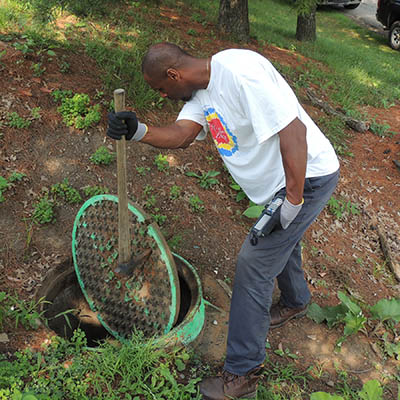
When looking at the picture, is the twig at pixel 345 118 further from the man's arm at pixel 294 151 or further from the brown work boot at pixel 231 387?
the brown work boot at pixel 231 387

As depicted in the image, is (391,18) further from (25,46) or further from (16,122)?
(16,122)

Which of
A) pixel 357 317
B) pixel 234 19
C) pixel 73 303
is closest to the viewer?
pixel 357 317

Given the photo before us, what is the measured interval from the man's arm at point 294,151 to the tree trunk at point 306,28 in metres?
7.63

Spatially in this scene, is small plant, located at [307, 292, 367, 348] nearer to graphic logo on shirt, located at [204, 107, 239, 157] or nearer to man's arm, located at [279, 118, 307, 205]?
man's arm, located at [279, 118, 307, 205]

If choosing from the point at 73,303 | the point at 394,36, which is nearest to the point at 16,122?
the point at 73,303

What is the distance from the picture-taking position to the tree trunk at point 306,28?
8586 mm

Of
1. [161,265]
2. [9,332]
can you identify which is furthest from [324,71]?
[9,332]

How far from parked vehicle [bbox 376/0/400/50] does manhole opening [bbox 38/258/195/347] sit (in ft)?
37.8

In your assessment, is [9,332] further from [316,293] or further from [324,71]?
[324,71]

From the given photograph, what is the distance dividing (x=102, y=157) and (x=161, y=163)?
56cm

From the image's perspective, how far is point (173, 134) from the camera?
96.7 inches

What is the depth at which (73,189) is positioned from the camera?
3.44m

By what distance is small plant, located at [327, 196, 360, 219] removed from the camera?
4328mm

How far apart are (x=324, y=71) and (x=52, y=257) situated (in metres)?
5.78
